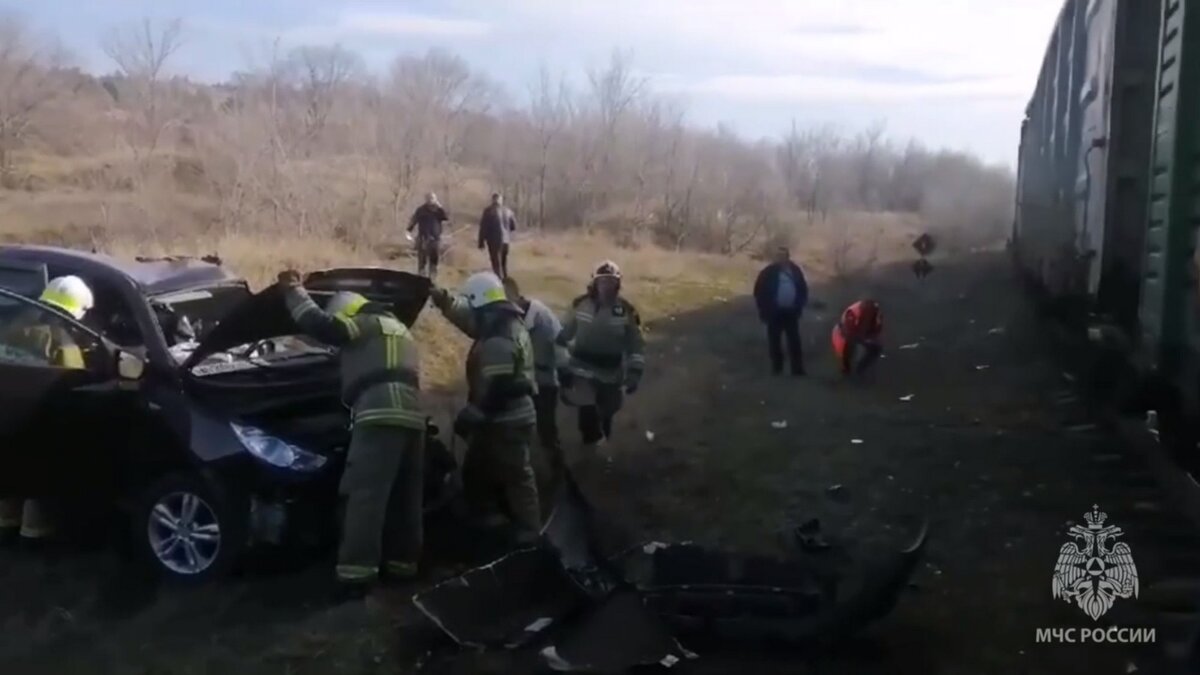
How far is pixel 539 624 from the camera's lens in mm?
→ 4805

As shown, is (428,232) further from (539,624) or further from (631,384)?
(539,624)

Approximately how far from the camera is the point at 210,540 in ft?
18.4

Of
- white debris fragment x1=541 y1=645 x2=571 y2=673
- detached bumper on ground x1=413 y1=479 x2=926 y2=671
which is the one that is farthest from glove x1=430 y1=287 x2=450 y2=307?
white debris fragment x1=541 y1=645 x2=571 y2=673

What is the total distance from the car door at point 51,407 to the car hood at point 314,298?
50 cm

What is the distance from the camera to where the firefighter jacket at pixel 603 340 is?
7855mm

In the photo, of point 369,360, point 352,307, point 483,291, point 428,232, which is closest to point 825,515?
point 483,291

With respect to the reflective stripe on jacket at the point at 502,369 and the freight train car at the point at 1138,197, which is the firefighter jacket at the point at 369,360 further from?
the freight train car at the point at 1138,197

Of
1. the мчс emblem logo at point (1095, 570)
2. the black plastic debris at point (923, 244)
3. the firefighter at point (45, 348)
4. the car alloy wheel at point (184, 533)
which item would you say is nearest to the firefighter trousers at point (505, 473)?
the car alloy wheel at point (184, 533)

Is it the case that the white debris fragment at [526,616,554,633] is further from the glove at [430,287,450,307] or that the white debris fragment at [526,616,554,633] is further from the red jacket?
the red jacket

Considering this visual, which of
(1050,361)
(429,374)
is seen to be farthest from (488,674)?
(1050,361)

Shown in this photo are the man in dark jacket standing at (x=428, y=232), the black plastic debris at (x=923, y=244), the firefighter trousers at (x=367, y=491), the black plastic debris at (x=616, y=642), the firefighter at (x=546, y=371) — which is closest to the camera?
the black plastic debris at (x=616, y=642)

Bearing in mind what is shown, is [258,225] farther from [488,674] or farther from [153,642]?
[488,674]

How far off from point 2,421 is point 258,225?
8.15m

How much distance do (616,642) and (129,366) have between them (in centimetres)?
277
